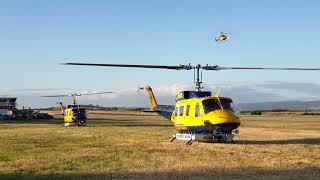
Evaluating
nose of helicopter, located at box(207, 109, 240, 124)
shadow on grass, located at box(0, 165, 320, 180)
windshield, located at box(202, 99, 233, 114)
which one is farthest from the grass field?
windshield, located at box(202, 99, 233, 114)

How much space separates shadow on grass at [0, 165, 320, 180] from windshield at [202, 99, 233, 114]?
882 centimetres

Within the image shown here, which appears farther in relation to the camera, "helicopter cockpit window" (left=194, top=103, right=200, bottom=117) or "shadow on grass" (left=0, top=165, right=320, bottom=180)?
"helicopter cockpit window" (left=194, top=103, right=200, bottom=117)

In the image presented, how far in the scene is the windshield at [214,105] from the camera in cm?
2498

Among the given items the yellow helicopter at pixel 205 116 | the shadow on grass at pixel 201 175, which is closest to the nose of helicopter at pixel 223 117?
the yellow helicopter at pixel 205 116

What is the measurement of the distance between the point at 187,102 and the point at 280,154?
24.6 ft

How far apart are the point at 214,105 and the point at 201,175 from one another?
9.98m

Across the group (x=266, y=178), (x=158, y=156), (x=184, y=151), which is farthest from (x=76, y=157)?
(x=266, y=178)

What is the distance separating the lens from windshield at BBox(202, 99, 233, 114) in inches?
984

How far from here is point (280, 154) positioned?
21.1 meters

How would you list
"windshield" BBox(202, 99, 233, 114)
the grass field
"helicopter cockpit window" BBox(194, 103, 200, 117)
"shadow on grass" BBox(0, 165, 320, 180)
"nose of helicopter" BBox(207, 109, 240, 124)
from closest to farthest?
"shadow on grass" BBox(0, 165, 320, 180), the grass field, "nose of helicopter" BBox(207, 109, 240, 124), "windshield" BBox(202, 99, 233, 114), "helicopter cockpit window" BBox(194, 103, 200, 117)

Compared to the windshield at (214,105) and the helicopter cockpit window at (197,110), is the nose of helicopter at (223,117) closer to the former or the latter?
the windshield at (214,105)

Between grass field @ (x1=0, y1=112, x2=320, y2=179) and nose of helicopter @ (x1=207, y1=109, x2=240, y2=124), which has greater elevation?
nose of helicopter @ (x1=207, y1=109, x2=240, y2=124)

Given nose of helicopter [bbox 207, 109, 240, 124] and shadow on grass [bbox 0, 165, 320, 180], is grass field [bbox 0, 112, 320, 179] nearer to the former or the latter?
shadow on grass [bbox 0, 165, 320, 180]

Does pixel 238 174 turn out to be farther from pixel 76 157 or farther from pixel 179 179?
pixel 76 157
